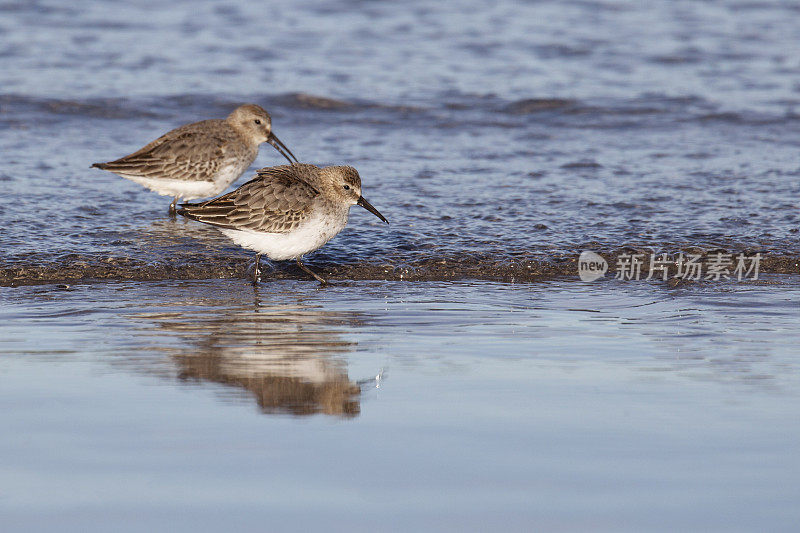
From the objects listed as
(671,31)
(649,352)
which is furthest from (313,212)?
(671,31)

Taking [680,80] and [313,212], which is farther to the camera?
[680,80]

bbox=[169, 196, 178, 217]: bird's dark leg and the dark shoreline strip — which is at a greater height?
bbox=[169, 196, 178, 217]: bird's dark leg

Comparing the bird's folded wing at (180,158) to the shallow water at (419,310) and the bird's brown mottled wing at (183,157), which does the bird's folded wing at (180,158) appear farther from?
the shallow water at (419,310)

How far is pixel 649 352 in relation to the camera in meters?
5.96

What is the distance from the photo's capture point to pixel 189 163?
10070mm

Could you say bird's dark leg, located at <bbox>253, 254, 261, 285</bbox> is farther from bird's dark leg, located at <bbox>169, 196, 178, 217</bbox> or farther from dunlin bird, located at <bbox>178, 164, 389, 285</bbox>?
bird's dark leg, located at <bbox>169, 196, 178, 217</bbox>

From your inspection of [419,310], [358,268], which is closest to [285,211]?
[358,268]

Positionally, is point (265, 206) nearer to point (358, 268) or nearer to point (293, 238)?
point (293, 238)

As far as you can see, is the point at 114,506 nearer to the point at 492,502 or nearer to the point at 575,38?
the point at 492,502

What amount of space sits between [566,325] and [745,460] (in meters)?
2.27

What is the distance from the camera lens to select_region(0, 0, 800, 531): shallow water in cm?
414

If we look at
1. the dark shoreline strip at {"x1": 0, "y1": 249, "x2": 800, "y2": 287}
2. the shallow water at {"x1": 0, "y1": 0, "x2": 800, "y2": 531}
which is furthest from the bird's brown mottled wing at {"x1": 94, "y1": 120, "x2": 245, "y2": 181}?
the dark shoreline strip at {"x1": 0, "y1": 249, "x2": 800, "y2": 287}

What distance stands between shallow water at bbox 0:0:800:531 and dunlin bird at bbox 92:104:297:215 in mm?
399

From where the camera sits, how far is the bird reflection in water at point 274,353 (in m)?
5.20
